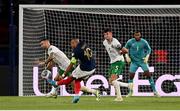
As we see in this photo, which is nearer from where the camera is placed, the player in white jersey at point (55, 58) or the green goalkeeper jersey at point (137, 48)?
the player in white jersey at point (55, 58)

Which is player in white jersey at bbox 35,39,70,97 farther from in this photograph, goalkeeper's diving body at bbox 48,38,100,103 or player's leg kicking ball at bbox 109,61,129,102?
goalkeeper's diving body at bbox 48,38,100,103

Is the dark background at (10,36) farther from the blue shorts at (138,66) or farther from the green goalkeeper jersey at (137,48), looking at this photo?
the blue shorts at (138,66)

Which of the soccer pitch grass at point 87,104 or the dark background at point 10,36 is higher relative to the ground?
the dark background at point 10,36

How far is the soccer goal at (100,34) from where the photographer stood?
914 inches

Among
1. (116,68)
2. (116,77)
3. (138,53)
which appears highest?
(138,53)

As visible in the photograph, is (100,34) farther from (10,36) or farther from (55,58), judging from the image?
(55,58)

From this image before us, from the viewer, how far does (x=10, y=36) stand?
23500mm

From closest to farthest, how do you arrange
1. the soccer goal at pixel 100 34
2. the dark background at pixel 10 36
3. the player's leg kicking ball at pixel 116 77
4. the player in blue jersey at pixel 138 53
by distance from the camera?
the player's leg kicking ball at pixel 116 77
the player in blue jersey at pixel 138 53
the soccer goal at pixel 100 34
the dark background at pixel 10 36

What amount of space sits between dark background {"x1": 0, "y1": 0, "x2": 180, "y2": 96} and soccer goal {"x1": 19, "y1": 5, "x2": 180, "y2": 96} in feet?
1.06

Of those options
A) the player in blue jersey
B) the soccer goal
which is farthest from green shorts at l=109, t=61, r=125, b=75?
the soccer goal

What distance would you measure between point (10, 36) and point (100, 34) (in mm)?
2398

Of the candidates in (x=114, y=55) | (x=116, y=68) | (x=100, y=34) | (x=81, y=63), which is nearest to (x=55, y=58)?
(x=114, y=55)

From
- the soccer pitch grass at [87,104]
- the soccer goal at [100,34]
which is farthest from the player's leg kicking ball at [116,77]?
the soccer goal at [100,34]

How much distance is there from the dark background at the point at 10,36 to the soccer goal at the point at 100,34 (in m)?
0.32
